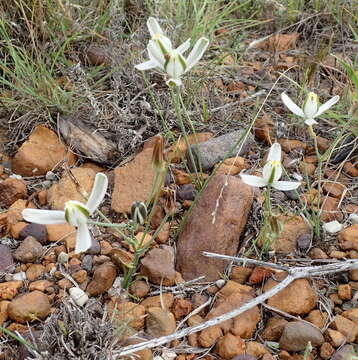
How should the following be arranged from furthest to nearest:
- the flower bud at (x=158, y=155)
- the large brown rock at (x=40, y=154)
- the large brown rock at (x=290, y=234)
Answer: the large brown rock at (x=40, y=154), the large brown rock at (x=290, y=234), the flower bud at (x=158, y=155)

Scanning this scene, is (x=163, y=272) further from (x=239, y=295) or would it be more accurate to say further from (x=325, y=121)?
(x=325, y=121)

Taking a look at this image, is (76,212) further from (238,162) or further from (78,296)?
(238,162)

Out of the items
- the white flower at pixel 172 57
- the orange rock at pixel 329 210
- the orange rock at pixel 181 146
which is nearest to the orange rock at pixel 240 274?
the orange rock at pixel 329 210

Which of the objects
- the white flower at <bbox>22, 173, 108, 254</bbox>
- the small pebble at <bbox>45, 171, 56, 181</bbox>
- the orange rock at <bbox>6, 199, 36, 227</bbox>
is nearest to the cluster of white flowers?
the white flower at <bbox>22, 173, 108, 254</bbox>

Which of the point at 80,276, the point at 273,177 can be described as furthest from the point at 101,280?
the point at 273,177

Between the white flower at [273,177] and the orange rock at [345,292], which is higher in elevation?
the white flower at [273,177]

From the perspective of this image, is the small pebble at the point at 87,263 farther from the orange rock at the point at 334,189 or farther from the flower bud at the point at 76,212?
the orange rock at the point at 334,189
